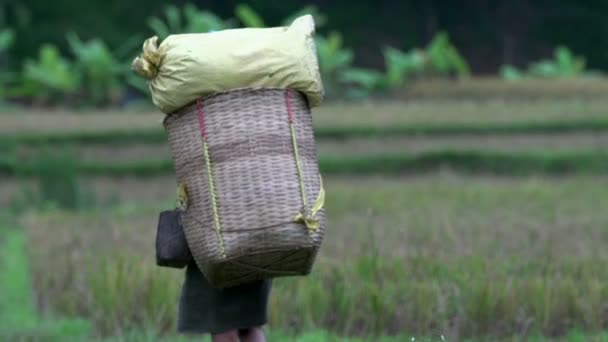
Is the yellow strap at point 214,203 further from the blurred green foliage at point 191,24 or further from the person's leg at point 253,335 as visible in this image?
the blurred green foliage at point 191,24

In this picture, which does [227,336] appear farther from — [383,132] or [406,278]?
[383,132]

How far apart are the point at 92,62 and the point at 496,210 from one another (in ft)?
32.7

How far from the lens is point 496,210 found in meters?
9.71

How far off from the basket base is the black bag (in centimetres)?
18

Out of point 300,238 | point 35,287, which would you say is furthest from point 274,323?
point 300,238

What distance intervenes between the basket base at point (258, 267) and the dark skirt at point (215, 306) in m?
0.25

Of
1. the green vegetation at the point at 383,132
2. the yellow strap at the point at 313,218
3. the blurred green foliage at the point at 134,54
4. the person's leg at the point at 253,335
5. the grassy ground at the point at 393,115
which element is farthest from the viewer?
the blurred green foliage at the point at 134,54

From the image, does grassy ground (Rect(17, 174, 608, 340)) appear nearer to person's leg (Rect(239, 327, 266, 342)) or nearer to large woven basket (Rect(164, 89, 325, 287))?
person's leg (Rect(239, 327, 266, 342))

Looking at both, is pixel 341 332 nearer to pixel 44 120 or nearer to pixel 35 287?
pixel 35 287

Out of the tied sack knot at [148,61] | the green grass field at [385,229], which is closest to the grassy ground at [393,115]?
the green grass field at [385,229]

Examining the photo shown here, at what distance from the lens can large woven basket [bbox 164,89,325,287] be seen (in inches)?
169

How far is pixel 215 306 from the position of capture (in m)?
4.72

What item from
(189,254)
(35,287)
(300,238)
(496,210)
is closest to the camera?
(300,238)

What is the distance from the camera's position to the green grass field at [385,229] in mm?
6277
